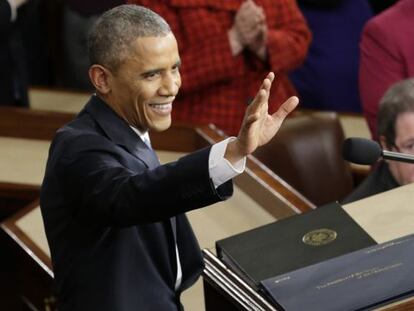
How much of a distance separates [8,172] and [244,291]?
133cm

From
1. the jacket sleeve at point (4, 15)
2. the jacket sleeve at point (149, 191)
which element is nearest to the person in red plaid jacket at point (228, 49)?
the jacket sleeve at point (4, 15)

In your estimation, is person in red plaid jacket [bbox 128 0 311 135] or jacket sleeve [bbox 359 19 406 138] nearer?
person in red plaid jacket [bbox 128 0 311 135]

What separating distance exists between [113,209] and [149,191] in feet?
0.20

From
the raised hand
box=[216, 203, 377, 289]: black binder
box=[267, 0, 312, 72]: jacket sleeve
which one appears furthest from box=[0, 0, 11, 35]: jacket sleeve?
the raised hand

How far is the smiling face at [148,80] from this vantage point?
Answer: 1.88m

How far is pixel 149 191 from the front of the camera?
5.78ft

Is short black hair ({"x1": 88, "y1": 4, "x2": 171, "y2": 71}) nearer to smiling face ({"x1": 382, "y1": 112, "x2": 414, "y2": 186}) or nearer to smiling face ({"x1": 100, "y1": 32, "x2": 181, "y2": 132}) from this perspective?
smiling face ({"x1": 100, "y1": 32, "x2": 181, "y2": 132})

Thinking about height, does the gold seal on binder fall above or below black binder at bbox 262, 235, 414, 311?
below

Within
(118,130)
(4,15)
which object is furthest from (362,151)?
(4,15)

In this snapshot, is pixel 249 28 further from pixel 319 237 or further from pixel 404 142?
pixel 319 237

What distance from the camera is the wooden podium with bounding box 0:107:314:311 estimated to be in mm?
2691

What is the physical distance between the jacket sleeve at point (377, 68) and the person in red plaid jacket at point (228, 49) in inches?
7.9

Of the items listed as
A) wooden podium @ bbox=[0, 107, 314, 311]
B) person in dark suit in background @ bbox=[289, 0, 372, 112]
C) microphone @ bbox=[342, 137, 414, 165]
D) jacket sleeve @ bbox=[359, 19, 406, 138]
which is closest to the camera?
microphone @ bbox=[342, 137, 414, 165]

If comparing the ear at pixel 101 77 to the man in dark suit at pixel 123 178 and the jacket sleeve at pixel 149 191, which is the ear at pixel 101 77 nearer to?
the man in dark suit at pixel 123 178
